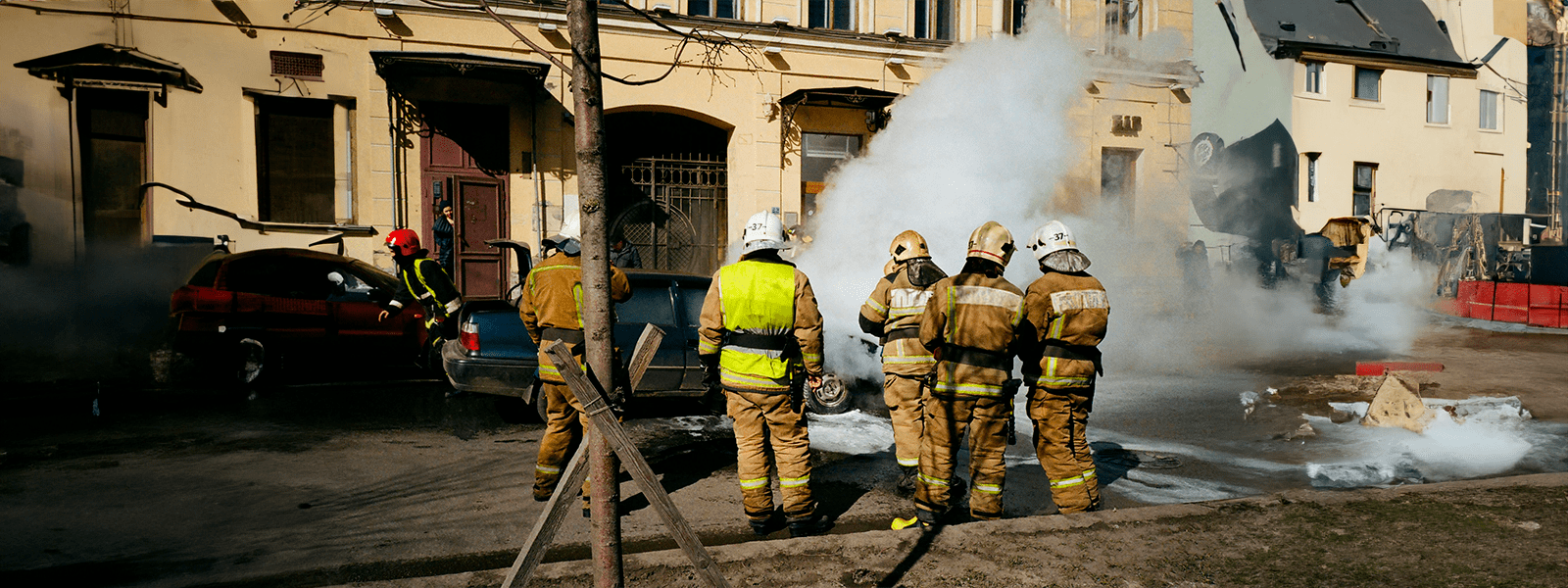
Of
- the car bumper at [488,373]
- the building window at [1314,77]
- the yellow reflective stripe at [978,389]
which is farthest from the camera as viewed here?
the building window at [1314,77]

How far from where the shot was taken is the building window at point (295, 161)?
1325 centimetres

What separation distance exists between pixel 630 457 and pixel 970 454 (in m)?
2.37

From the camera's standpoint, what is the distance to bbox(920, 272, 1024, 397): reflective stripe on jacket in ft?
15.5

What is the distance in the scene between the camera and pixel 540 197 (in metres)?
14.1

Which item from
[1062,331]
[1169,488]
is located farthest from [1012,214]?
[1062,331]

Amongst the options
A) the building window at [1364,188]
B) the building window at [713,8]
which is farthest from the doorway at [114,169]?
the building window at [1364,188]

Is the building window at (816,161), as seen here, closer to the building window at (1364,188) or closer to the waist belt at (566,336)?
the waist belt at (566,336)

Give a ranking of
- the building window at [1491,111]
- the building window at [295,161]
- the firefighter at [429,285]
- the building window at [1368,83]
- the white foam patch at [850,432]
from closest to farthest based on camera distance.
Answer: the white foam patch at [850,432]
the firefighter at [429,285]
the building window at [295,161]
the building window at [1368,83]
the building window at [1491,111]

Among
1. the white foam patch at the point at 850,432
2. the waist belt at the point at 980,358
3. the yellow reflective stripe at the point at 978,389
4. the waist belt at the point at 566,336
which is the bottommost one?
the white foam patch at the point at 850,432

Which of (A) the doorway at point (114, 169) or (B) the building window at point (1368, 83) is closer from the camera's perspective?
(A) the doorway at point (114, 169)

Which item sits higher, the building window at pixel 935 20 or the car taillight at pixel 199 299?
the building window at pixel 935 20

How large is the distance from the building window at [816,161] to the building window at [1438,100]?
721 inches

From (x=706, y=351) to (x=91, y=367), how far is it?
9.66 m

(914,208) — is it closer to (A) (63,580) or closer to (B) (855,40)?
(B) (855,40)
